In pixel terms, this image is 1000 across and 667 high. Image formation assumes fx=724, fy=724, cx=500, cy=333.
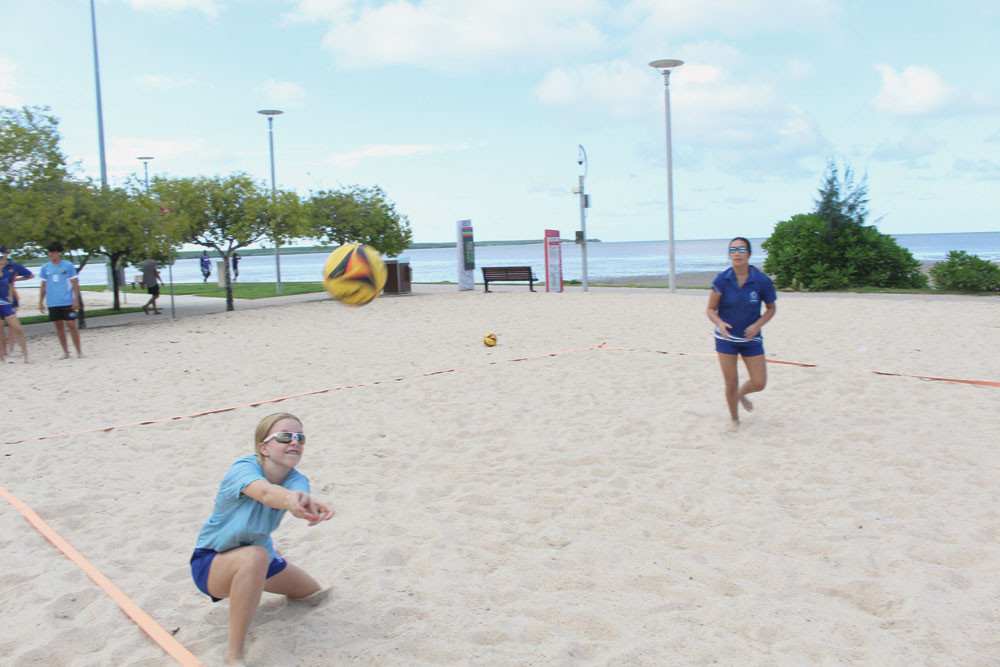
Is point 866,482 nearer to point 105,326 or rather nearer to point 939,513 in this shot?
point 939,513

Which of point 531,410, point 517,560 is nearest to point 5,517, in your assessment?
point 517,560

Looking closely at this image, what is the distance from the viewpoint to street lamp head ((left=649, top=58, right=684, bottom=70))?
1909 centimetres

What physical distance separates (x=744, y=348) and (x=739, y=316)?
28cm

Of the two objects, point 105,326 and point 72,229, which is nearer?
point 72,229

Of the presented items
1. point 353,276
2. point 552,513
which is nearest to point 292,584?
point 552,513

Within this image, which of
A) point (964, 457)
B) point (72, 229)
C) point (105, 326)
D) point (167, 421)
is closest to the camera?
point (964, 457)

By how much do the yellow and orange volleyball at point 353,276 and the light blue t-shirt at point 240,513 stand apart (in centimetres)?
240

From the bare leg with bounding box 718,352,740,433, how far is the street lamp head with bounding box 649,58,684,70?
49.3ft

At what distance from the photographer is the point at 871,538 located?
13.3ft

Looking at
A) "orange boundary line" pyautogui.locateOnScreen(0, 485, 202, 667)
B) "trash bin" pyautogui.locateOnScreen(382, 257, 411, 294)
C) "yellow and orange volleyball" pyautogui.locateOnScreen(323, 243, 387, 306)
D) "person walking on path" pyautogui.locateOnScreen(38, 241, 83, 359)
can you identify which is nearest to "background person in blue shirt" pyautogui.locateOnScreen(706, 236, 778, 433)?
"yellow and orange volleyball" pyautogui.locateOnScreen(323, 243, 387, 306)

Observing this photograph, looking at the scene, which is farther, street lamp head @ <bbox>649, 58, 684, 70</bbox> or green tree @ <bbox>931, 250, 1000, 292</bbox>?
street lamp head @ <bbox>649, 58, 684, 70</bbox>

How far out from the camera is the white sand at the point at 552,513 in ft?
10.1

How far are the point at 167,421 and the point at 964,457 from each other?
6.75m

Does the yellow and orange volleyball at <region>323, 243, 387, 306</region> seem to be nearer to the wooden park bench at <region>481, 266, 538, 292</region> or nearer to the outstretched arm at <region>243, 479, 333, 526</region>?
the outstretched arm at <region>243, 479, 333, 526</region>
